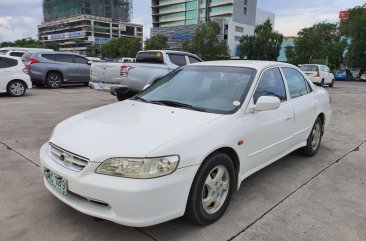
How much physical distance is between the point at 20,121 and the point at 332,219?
6742 millimetres

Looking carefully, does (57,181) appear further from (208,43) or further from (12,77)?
(208,43)

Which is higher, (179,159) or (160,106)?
(160,106)

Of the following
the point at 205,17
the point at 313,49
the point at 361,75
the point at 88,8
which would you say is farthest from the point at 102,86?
the point at 88,8

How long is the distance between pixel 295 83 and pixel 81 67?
1324cm

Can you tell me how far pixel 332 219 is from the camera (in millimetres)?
3330

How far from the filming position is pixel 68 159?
2.85 m

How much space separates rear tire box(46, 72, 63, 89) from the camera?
15.1 metres

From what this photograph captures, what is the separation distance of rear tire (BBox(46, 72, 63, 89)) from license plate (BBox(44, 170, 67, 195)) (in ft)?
43.2

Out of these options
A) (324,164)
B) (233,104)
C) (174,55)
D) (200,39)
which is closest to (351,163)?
(324,164)

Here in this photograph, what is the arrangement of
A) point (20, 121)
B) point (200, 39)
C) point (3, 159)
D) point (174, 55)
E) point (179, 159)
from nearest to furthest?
point (179, 159) → point (3, 159) → point (20, 121) → point (174, 55) → point (200, 39)

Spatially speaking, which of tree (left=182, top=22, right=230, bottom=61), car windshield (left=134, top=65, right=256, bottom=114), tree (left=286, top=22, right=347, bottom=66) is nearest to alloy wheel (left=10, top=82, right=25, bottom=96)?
car windshield (left=134, top=65, right=256, bottom=114)

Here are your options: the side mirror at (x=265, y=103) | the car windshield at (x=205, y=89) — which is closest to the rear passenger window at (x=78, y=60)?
the car windshield at (x=205, y=89)

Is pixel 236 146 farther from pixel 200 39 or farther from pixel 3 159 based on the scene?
pixel 200 39

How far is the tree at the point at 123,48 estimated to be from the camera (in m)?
74.9
